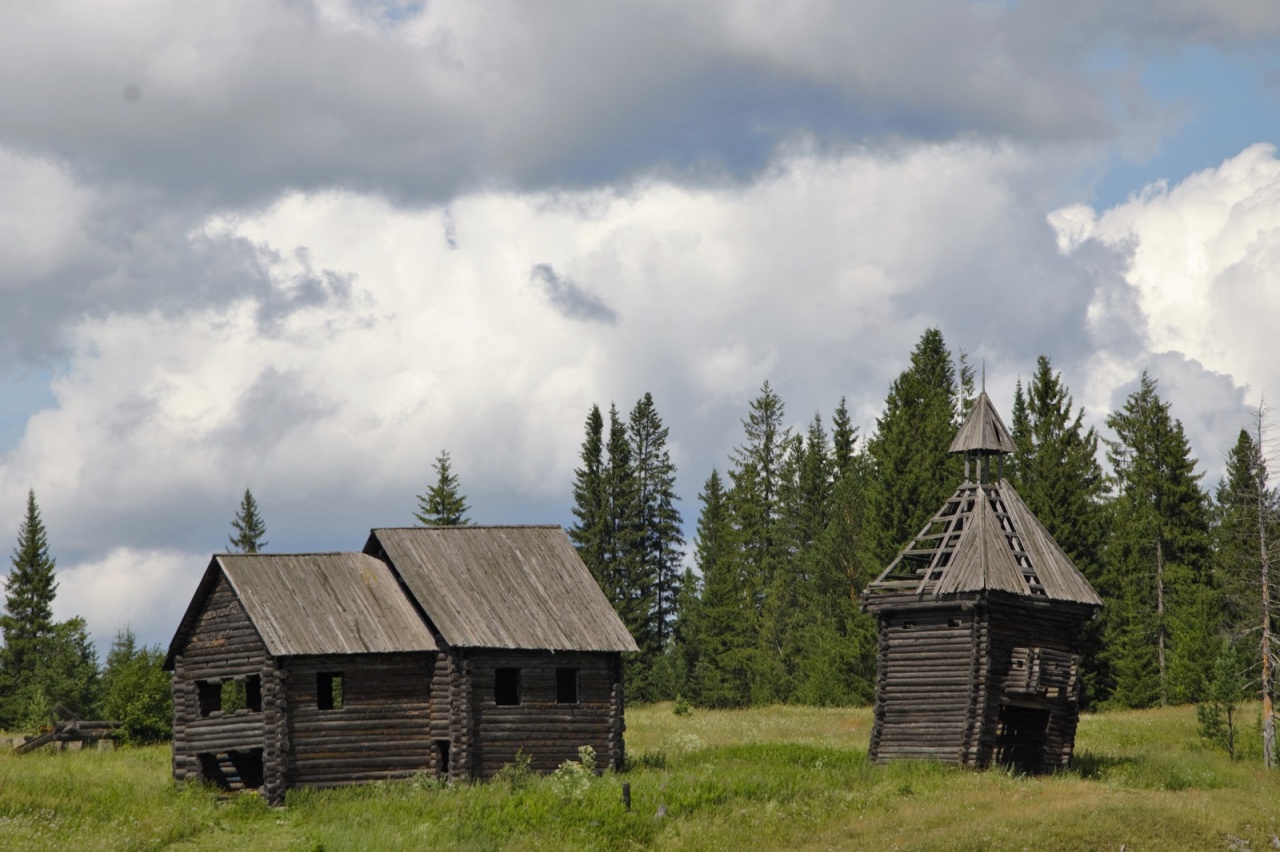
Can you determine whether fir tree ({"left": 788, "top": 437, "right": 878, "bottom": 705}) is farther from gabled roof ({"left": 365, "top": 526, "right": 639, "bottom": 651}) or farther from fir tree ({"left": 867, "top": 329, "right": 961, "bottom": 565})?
gabled roof ({"left": 365, "top": 526, "right": 639, "bottom": 651})

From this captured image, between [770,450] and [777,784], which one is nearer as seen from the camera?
[777,784]

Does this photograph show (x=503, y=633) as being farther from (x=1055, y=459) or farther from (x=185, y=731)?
(x=1055, y=459)

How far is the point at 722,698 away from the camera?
76.4 metres

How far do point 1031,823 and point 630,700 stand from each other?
155 feet

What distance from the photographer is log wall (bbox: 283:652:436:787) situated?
37.7m

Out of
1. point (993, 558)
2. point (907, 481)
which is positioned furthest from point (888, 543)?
Answer: point (993, 558)

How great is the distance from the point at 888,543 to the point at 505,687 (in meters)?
25.5

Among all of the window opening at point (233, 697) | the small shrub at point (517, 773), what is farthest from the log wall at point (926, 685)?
the window opening at point (233, 697)

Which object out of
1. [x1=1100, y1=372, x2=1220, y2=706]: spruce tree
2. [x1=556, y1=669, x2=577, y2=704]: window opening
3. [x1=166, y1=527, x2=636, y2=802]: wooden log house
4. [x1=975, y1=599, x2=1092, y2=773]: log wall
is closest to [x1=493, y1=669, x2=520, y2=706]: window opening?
[x1=166, y1=527, x2=636, y2=802]: wooden log house

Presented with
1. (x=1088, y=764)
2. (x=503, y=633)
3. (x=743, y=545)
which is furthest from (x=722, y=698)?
(x=503, y=633)

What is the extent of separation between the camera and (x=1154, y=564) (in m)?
71.4

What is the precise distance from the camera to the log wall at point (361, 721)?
124ft

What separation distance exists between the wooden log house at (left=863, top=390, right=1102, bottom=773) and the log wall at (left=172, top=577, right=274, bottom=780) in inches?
686

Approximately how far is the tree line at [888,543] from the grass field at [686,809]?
12398mm
